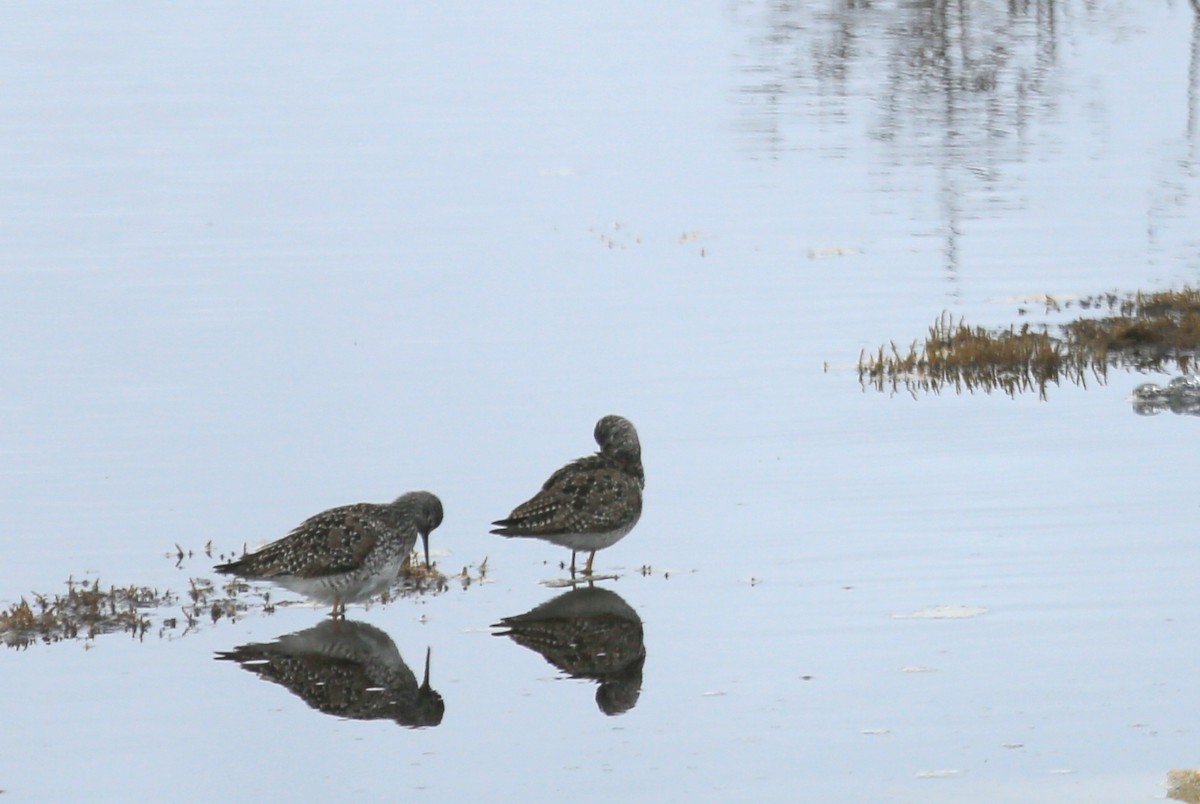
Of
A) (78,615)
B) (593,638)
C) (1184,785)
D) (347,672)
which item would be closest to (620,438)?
(593,638)

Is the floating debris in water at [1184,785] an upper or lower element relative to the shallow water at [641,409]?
Result: lower

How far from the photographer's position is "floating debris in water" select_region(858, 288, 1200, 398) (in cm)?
1894

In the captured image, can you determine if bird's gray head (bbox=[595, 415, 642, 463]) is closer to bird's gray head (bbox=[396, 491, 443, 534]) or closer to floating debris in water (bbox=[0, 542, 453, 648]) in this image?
floating debris in water (bbox=[0, 542, 453, 648])

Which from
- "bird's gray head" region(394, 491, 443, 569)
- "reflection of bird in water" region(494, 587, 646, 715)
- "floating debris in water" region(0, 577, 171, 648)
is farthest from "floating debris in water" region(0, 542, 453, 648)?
"reflection of bird in water" region(494, 587, 646, 715)

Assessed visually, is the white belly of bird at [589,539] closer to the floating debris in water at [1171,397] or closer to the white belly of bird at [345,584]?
the white belly of bird at [345,584]

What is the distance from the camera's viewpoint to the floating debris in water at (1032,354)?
18938 mm

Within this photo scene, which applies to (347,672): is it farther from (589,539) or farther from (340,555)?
(589,539)

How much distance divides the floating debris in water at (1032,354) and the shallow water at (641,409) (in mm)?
382

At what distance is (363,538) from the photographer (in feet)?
40.7

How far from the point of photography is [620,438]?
47.0 feet

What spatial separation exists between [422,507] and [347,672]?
1.56 meters

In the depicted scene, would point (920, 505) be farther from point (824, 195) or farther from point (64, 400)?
point (824, 195)

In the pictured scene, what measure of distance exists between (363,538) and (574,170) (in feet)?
68.1

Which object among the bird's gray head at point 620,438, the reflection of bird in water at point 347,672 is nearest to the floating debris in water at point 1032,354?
the bird's gray head at point 620,438
